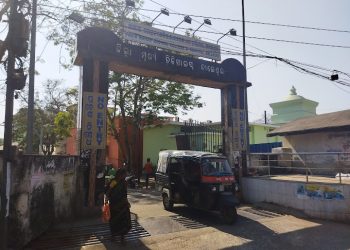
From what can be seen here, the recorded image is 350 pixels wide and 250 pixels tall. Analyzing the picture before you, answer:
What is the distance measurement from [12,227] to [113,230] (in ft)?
7.79

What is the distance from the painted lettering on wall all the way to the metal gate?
7.68m

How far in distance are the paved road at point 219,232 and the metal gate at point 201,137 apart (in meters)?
7.36

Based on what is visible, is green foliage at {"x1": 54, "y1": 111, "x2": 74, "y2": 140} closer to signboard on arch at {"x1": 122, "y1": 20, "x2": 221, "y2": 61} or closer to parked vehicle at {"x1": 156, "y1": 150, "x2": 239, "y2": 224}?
signboard on arch at {"x1": 122, "y1": 20, "x2": 221, "y2": 61}

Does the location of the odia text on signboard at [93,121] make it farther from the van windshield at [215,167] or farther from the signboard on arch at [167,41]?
the van windshield at [215,167]

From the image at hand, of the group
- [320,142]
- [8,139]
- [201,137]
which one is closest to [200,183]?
[8,139]

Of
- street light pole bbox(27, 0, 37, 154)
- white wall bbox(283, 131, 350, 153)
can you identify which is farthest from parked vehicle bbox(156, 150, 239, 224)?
white wall bbox(283, 131, 350, 153)

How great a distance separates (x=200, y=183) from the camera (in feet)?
37.5

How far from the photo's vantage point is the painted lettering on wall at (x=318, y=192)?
1127 cm

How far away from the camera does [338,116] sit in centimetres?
1891

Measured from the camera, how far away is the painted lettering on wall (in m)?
11.3

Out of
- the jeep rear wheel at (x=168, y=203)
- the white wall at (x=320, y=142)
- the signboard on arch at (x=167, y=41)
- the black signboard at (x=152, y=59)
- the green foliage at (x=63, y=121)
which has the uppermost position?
the signboard on arch at (x=167, y=41)

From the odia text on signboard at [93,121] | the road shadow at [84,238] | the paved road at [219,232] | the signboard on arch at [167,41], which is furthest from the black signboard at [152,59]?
the road shadow at [84,238]

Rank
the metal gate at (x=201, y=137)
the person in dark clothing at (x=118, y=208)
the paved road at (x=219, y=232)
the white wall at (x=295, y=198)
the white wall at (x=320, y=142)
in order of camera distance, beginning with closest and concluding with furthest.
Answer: the paved road at (x=219, y=232) → the person in dark clothing at (x=118, y=208) → the white wall at (x=295, y=198) → the white wall at (x=320, y=142) → the metal gate at (x=201, y=137)

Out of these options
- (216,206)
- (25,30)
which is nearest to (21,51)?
(25,30)
